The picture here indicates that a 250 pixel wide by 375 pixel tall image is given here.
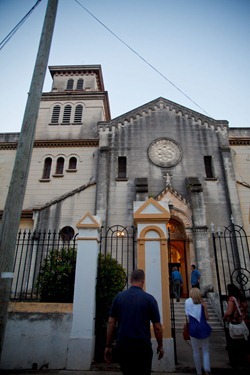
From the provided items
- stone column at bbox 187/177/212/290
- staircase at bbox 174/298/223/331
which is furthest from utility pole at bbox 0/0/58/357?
stone column at bbox 187/177/212/290

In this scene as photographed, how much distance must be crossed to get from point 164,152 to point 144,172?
220cm

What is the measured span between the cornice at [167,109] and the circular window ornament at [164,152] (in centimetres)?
275

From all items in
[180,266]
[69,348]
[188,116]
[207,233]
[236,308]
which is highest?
[188,116]

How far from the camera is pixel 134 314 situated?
347 centimetres

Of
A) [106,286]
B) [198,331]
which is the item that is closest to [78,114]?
[106,286]

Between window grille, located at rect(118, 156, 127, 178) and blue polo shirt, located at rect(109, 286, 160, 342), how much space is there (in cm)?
1420

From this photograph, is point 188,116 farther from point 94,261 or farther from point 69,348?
point 69,348

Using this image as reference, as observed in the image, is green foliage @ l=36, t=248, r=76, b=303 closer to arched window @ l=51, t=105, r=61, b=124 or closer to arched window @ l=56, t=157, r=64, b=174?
arched window @ l=56, t=157, r=64, b=174

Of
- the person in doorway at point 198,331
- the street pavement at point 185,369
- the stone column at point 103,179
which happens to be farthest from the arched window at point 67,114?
the person in doorway at point 198,331

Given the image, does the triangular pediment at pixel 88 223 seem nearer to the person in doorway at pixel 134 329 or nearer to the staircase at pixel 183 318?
the person in doorway at pixel 134 329

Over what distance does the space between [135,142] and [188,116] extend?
188 inches

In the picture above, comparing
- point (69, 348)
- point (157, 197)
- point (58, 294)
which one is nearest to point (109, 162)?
point (157, 197)

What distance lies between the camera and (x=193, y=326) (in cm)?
535

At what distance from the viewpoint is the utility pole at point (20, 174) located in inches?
181
